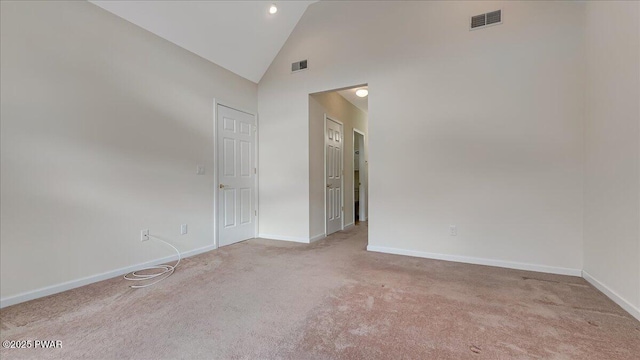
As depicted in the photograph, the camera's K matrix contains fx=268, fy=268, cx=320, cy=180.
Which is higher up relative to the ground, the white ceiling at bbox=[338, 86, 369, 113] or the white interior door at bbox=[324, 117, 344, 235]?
the white ceiling at bbox=[338, 86, 369, 113]

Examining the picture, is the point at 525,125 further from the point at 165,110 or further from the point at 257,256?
the point at 165,110

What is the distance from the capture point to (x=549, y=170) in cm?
275

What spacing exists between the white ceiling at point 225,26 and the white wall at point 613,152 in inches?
134

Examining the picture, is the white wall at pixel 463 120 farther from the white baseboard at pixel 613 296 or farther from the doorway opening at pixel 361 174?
the doorway opening at pixel 361 174

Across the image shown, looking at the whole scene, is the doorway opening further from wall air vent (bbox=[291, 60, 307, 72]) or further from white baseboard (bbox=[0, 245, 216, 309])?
white baseboard (bbox=[0, 245, 216, 309])

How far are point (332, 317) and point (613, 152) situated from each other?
2.56 meters

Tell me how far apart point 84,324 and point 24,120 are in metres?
1.65

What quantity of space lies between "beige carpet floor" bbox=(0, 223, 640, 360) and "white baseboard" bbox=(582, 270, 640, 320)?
0.05 metres

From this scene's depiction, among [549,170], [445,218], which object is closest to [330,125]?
[445,218]

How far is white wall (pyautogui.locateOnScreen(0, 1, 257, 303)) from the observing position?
6.82ft

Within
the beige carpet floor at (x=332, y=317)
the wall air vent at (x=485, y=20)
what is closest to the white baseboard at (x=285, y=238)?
the beige carpet floor at (x=332, y=317)

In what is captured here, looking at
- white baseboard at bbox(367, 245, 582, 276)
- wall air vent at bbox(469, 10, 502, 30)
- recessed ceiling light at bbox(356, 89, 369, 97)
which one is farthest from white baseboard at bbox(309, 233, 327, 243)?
wall air vent at bbox(469, 10, 502, 30)

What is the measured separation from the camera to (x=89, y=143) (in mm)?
2477

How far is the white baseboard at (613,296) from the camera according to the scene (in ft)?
6.12
